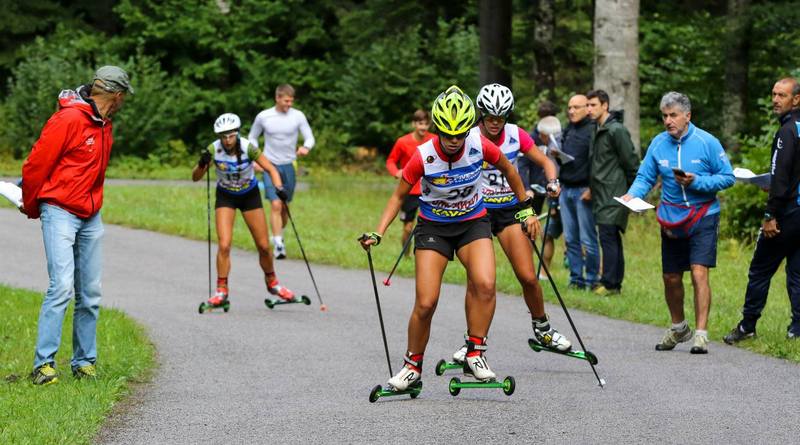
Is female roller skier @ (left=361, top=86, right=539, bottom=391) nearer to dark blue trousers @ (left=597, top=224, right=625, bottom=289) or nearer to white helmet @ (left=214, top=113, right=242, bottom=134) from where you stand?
white helmet @ (left=214, top=113, right=242, bottom=134)

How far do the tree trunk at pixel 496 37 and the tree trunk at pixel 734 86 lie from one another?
160 inches

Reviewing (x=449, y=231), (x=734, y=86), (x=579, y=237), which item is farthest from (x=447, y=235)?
(x=734, y=86)

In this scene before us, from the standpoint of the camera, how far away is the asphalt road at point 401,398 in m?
7.34

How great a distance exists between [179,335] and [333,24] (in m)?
32.7

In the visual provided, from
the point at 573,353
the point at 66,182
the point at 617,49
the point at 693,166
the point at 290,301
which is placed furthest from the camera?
the point at 617,49

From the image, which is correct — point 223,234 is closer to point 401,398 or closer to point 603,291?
point 603,291

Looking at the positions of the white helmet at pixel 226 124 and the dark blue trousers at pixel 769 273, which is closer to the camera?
the dark blue trousers at pixel 769 273

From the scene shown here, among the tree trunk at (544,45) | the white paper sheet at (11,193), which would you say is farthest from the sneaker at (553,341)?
the tree trunk at (544,45)

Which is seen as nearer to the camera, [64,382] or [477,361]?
[477,361]

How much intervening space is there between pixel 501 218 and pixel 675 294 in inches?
64.4

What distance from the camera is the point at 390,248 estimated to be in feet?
59.8

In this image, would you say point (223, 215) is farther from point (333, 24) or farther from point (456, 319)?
point (333, 24)

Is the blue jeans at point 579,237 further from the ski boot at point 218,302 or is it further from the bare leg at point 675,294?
the ski boot at point 218,302

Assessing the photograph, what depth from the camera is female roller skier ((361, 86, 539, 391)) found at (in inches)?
324
